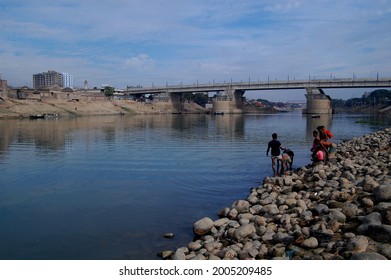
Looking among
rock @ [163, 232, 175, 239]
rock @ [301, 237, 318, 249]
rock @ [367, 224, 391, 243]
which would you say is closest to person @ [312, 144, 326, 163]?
rock @ [367, 224, 391, 243]

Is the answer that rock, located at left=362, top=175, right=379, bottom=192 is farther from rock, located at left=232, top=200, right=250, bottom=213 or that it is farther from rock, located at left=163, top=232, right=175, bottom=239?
rock, located at left=163, top=232, right=175, bottom=239

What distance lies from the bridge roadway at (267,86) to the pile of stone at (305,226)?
108576 mm

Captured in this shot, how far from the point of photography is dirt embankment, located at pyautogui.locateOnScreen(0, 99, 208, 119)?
91.5 metres

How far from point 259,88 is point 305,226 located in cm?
12515

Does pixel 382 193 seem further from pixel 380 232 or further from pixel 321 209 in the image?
pixel 380 232

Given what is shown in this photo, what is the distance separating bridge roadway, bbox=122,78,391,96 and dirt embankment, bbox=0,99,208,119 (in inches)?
427

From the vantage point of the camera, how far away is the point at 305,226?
902cm

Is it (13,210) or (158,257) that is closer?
(158,257)

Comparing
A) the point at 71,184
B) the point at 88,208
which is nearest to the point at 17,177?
the point at 71,184

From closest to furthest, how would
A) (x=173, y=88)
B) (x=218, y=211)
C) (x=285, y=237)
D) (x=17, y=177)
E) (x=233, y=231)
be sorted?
(x=285, y=237), (x=233, y=231), (x=218, y=211), (x=17, y=177), (x=173, y=88)

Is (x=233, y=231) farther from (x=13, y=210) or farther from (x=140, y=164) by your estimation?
(x=140, y=164)

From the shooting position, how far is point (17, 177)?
17.5 meters

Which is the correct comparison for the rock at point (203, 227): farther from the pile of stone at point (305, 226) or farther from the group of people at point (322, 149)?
the group of people at point (322, 149)

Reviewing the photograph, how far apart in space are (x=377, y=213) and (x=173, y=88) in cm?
14818
